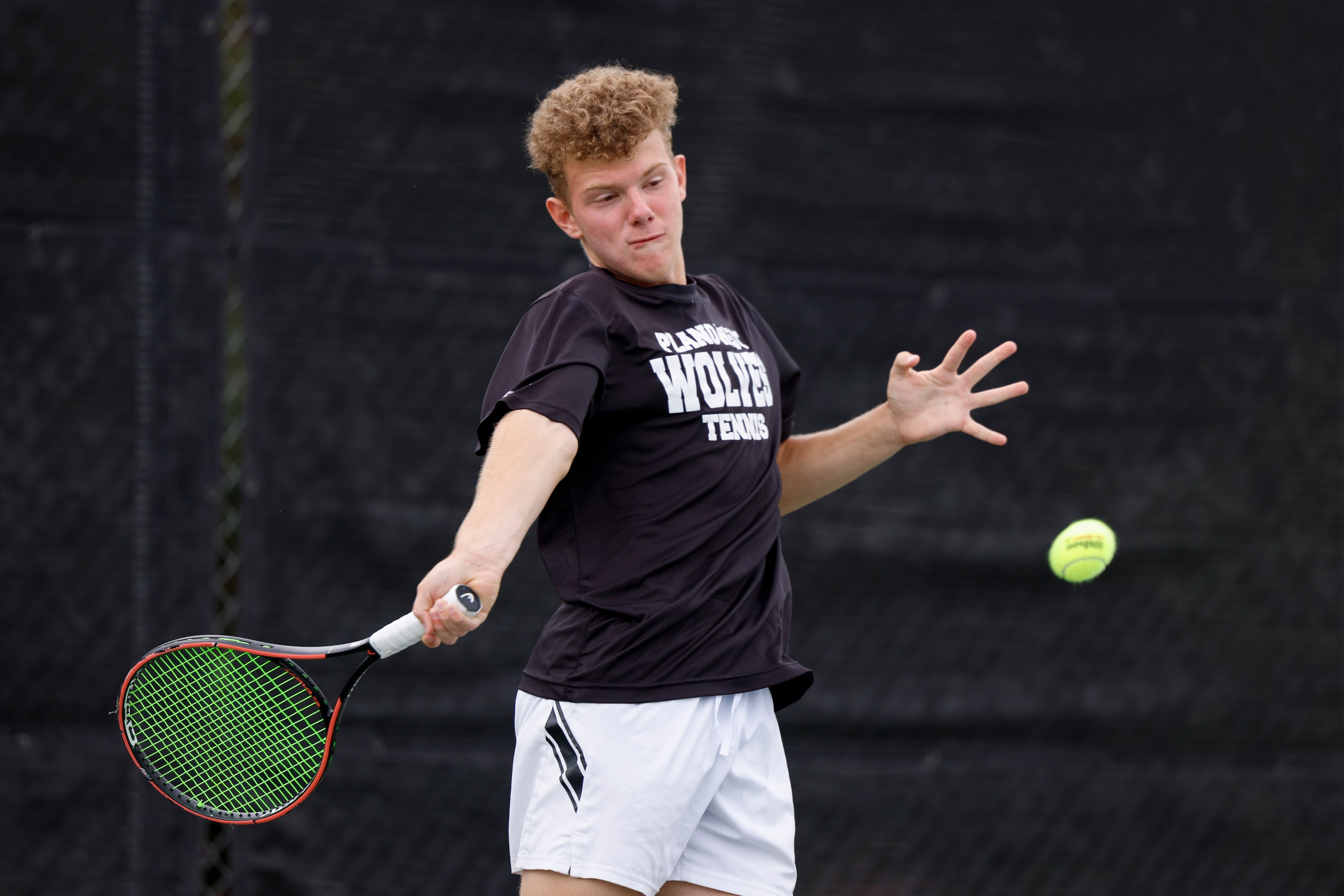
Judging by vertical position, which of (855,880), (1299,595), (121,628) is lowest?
(855,880)

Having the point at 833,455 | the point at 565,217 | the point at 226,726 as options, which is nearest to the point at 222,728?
the point at 226,726

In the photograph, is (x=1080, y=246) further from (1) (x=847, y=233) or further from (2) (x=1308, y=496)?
(2) (x=1308, y=496)

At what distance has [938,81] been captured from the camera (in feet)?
12.1

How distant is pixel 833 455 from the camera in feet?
8.48

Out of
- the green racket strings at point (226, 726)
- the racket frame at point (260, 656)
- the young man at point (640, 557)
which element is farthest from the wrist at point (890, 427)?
the green racket strings at point (226, 726)

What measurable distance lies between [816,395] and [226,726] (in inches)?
75.0

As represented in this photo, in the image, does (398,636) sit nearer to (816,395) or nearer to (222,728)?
(222,728)

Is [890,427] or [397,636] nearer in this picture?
[397,636]

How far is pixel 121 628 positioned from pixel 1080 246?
290 cm

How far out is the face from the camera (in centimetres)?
214

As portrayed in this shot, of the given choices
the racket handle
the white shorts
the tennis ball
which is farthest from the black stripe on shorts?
the tennis ball

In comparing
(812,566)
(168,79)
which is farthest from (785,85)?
(168,79)

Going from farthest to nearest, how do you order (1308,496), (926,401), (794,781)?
(1308,496) < (794,781) < (926,401)

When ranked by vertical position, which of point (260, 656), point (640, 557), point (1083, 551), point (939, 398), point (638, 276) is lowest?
point (260, 656)
